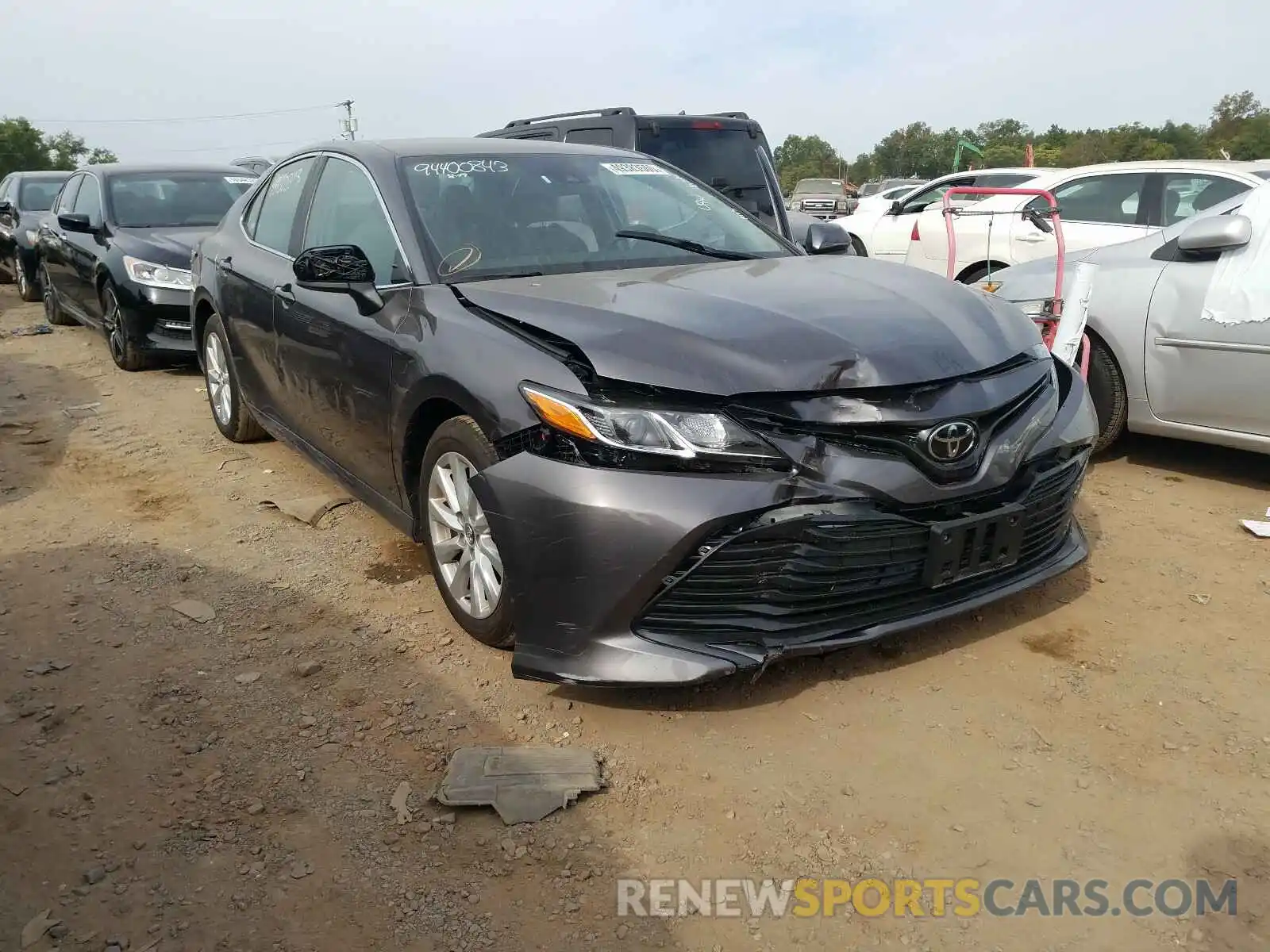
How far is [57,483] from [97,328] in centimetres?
377

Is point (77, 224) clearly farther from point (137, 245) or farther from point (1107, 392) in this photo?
point (1107, 392)

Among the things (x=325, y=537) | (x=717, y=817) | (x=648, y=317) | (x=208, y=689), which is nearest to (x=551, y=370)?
(x=648, y=317)

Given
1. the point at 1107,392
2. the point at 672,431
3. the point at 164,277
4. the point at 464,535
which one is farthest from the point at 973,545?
the point at 164,277

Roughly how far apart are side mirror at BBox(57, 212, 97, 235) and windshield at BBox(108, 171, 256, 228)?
205mm

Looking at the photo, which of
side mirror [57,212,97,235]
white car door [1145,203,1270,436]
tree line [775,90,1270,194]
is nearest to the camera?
white car door [1145,203,1270,436]

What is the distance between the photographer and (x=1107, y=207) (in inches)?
309

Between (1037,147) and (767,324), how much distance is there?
69.2 metres

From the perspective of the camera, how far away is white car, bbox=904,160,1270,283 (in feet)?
24.2

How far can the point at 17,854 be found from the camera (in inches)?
91.7

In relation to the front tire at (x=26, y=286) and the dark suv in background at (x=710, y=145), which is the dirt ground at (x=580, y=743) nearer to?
the dark suv in background at (x=710, y=145)

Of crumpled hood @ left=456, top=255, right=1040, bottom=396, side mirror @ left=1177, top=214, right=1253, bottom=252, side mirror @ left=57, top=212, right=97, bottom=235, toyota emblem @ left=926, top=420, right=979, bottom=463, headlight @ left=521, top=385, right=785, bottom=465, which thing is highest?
side mirror @ left=57, top=212, right=97, bottom=235

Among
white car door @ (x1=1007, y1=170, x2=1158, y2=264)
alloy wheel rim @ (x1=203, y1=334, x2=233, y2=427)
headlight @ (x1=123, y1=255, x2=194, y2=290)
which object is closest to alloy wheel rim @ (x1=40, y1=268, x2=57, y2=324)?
headlight @ (x1=123, y1=255, x2=194, y2=290)

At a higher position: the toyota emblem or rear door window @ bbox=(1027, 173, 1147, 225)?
rear door window @ bbox=(1027, 173, 1147, 225)

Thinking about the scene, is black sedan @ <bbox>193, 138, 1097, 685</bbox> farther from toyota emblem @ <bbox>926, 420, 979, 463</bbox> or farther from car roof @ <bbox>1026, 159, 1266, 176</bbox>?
car roof @ <bbox>1026, 159, 1266, 176</bbox>
